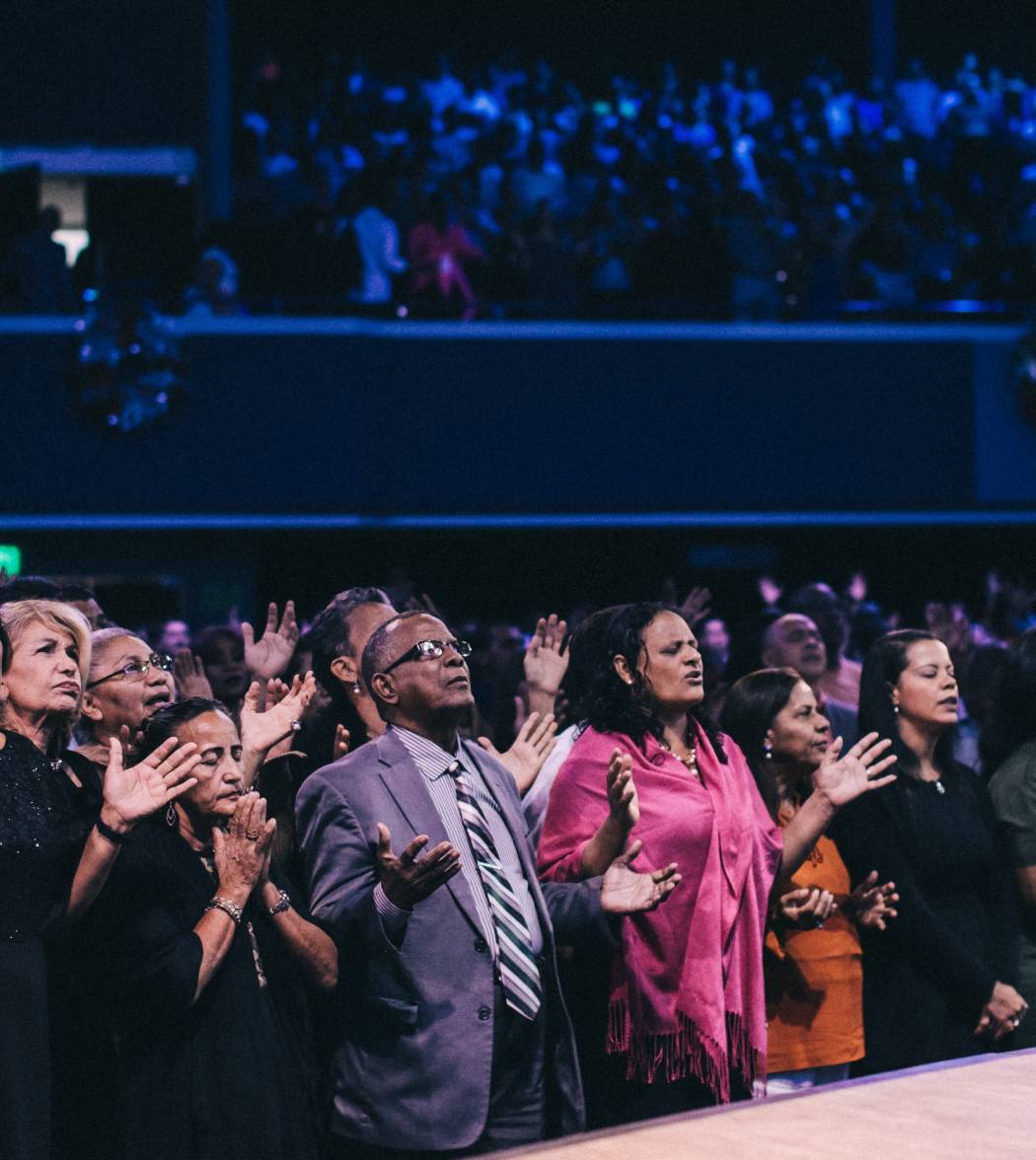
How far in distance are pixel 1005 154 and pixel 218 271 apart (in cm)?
608

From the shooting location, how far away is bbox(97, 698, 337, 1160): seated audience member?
311 cm

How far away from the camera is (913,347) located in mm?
11469

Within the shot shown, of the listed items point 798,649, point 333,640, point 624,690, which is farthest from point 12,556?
point 624,690

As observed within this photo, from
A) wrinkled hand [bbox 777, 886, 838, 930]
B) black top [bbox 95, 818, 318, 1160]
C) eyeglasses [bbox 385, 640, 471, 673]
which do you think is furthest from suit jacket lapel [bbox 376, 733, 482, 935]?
wrinkled hand [bbox 777, 886, 838, 930]

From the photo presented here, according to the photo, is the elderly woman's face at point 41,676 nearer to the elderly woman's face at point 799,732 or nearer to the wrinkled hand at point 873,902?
the elderly woman's face at point 799,732

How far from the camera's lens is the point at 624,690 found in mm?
4086

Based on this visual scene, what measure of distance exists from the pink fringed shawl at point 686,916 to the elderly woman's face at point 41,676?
45.6 inches

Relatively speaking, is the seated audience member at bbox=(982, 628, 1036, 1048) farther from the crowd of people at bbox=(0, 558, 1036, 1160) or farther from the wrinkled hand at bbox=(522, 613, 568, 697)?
the wrinkled hand at bbox=(522, 613, 568, 697)

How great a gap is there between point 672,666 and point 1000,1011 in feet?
3.87

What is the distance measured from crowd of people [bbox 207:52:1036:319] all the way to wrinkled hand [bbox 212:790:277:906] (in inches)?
310

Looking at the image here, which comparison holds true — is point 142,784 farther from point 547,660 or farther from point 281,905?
point 547,660

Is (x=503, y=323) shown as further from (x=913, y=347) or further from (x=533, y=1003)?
(x=533, y=1003)

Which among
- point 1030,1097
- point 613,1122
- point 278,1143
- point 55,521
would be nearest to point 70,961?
point 278,1143

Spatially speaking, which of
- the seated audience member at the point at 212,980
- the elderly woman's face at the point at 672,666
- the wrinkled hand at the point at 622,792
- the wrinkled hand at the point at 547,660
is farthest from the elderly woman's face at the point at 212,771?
the wrinkled hand at the point at 547,660
